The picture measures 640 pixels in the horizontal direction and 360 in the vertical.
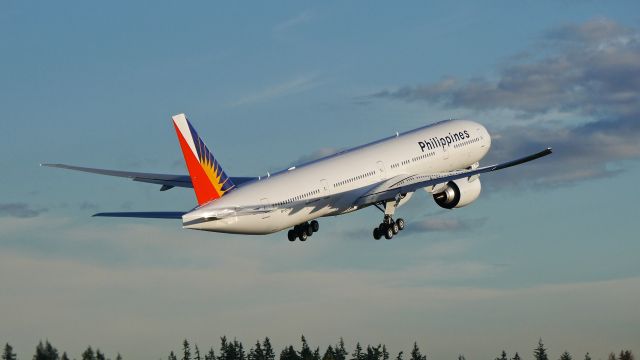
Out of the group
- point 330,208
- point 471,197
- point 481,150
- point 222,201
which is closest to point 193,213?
point 222,201

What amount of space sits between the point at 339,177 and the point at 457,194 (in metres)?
10.2

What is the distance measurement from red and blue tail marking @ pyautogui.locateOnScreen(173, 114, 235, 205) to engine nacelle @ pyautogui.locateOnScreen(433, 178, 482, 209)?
18.4 metres

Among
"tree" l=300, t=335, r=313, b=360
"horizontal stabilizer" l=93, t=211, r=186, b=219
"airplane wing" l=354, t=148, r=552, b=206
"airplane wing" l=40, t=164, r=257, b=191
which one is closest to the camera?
"horizontal stabilizer" l=93, t=211, r=186, b=219

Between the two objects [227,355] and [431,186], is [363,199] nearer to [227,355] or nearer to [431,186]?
[431,186]

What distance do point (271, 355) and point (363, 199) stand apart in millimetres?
51958

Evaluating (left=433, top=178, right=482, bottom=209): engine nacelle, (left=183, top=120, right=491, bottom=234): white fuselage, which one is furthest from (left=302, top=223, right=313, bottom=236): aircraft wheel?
(left=433, top=178, right=482, bottom=209): engine nacelle

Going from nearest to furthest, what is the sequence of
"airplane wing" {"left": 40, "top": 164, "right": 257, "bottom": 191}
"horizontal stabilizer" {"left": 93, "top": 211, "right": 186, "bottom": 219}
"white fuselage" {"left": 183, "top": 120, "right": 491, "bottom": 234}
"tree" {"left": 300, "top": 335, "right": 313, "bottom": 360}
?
"horizontal stabilizer" {"left": 93, "top": 211, "right": 186, "bottom": 219}, "white fuselage" {"left": 183, "top": 120, "right": 491, "bottom": 234}, "airplane wing" {"left": 40, "top": 164, "right": 257, "bottom": 191}, "tree" {"left": 300, "top": 335, "right": 313, "bottom": 360}

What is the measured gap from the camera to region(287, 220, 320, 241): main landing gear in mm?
81625

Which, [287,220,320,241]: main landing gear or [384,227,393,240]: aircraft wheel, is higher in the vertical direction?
[287,220,320,241]: main landing gear

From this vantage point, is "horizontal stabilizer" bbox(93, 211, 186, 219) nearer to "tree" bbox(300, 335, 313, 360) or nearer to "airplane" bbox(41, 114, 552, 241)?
"airplane" bbox(41, 114, 552, 241)

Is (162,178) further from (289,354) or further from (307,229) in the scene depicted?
(289,354)

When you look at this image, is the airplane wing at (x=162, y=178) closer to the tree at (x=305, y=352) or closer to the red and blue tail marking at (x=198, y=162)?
the red and blue tail marking at (x=198, y=162)

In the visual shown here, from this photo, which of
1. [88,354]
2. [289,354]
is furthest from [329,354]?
[88,354]

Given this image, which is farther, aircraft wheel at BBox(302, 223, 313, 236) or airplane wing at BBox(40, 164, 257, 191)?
airplane wing at BBox(40, 164, 257, 191)
